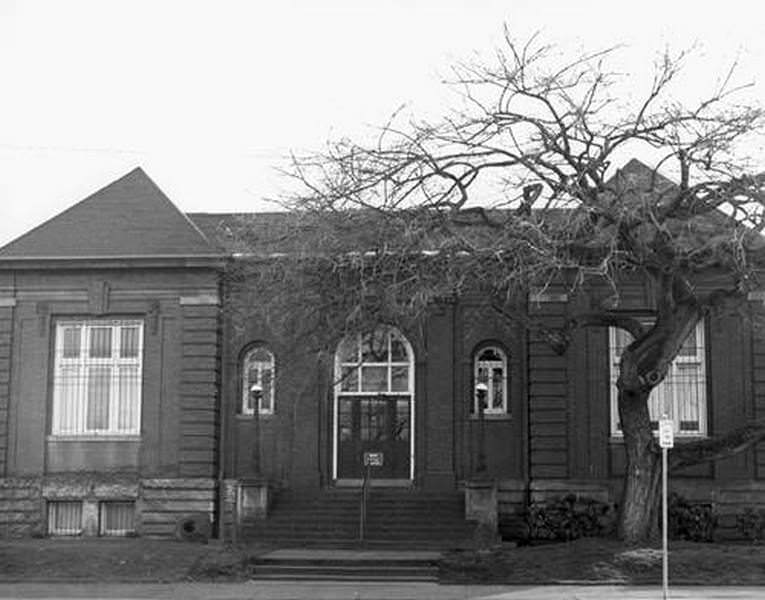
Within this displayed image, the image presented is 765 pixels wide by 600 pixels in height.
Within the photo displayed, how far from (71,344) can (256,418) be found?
582 cm

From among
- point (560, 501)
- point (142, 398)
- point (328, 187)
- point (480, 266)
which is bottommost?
point (560, 501)

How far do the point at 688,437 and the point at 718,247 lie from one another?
877cm

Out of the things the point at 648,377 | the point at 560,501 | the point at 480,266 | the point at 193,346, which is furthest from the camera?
the point at 193,346

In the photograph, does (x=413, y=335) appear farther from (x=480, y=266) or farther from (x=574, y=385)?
(x=480, y=266)

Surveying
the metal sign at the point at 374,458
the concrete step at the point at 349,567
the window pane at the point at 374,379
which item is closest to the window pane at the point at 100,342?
the window pane at the point at 374,379

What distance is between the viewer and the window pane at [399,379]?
31.4 metres

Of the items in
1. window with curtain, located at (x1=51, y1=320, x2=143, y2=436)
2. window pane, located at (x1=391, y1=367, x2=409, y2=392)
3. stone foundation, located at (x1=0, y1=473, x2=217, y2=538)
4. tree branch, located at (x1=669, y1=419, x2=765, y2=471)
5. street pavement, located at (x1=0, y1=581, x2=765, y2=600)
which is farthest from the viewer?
window pane, located at (x1=391, y1=367, x2=409, y2=392)

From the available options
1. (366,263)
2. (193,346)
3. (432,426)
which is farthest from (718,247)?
(193,346)

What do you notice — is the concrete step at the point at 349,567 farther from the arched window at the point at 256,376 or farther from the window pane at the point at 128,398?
the window pane at the point at 128,398

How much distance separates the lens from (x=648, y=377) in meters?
24.3

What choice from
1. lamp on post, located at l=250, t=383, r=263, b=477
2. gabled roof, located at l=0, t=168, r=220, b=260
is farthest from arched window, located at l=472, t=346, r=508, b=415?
gabled roof, located at l=0, t=168, r=220, b=260

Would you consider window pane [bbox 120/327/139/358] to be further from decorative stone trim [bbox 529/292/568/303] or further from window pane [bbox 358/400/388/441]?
decorative stone trim [bbox 529/292/568/303]

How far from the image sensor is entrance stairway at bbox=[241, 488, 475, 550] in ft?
90.6

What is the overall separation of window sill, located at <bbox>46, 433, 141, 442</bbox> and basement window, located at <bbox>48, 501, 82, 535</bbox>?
1.59m
